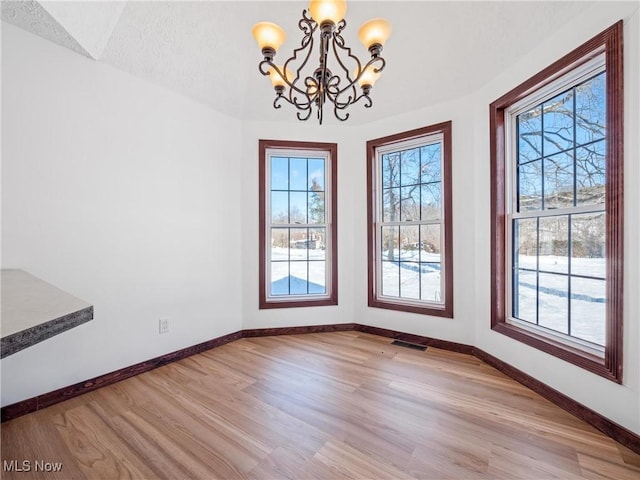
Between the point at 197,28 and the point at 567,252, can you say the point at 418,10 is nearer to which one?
the point at 197,28

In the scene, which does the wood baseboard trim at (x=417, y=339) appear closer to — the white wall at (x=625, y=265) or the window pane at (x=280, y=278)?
the white wall at (x=625, y=265)

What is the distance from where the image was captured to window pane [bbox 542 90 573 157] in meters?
1.88

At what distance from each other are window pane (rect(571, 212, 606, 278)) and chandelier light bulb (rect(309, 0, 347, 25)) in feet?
6.25

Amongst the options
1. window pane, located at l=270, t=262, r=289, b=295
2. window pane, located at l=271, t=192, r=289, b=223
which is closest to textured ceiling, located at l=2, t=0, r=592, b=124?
window pane, located at l=271, t=192, r=289, b=223

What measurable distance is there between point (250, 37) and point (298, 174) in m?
1.35

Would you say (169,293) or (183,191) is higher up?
(183,191)

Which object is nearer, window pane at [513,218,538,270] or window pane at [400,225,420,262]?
window pane at [513,218,538,270]

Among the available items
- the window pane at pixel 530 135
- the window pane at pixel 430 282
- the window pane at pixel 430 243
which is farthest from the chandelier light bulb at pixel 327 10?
the window pane at pixel 430 282

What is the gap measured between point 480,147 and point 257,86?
2.21 m

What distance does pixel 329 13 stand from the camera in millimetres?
1304

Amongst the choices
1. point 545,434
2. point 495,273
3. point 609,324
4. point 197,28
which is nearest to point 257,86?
point 197,28

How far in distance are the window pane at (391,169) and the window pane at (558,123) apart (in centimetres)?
131

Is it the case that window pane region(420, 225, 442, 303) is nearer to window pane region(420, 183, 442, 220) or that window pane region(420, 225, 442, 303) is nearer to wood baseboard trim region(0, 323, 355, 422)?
window pane region(420, 183, 442, 220)

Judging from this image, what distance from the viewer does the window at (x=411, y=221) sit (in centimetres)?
276
